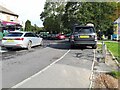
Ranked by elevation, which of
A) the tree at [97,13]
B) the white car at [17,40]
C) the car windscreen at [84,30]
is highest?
the tree at [97,13]

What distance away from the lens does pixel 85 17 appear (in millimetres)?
34250

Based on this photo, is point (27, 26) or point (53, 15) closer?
point (53, 15)

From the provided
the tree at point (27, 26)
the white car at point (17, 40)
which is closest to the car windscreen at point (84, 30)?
the white car at point (17, 40)

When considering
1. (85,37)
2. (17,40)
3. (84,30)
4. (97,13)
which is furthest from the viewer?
(97,13)

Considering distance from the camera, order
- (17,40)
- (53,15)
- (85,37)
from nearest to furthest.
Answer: (17,40)
(85,37)
(53,15)

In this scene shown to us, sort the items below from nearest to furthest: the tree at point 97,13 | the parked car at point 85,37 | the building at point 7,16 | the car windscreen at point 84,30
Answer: the parked car at point 85,37
the car windscreen at point 84,30
the tree at point 97,13
the building at point 7,16

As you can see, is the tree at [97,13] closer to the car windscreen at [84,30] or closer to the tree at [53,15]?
the car windscreen at [84,30]

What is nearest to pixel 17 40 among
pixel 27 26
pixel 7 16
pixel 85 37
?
pixel 85 37

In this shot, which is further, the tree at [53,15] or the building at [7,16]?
the tree at [53,15]

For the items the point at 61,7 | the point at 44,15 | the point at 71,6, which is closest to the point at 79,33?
the point at 71,6

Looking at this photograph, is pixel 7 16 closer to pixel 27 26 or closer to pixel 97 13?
pixel 27 26

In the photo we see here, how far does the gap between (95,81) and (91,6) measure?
26196 millimetres

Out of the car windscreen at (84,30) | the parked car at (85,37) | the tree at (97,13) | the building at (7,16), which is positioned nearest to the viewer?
the parked car at (85,37)

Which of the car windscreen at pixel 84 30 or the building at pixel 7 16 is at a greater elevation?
the building at pixel 7 16
